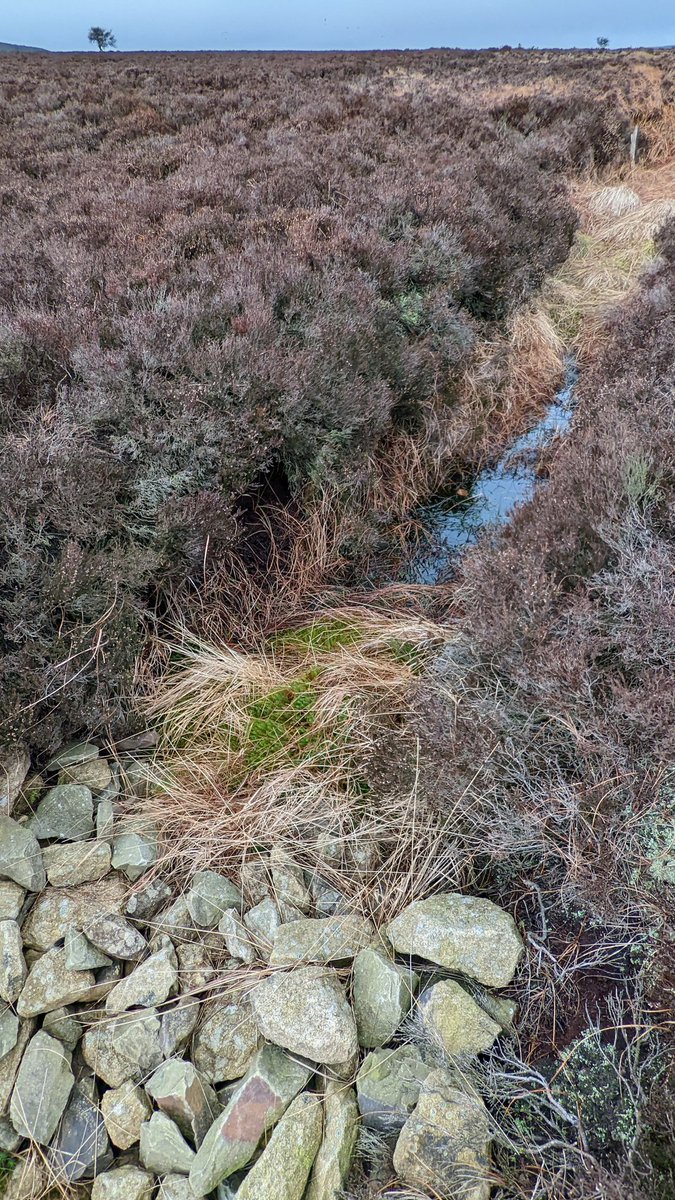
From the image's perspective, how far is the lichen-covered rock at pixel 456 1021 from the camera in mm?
2232

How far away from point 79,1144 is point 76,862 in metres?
0.94

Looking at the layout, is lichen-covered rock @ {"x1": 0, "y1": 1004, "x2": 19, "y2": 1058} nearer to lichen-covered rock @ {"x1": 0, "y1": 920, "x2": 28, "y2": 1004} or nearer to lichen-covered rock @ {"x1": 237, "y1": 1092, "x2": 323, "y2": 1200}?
lichen-covered rock @ {"x1": 0, "y1": 920, "x2": 28, "y2": 1004}

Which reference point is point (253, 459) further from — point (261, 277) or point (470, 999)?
point (470, 999)

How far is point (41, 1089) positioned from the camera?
7.61 ft

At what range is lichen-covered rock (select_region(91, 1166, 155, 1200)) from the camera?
215 cm

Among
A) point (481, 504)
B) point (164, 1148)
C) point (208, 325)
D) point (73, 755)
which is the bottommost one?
point (164, 1148)

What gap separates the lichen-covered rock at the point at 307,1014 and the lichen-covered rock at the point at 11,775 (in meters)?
1.31

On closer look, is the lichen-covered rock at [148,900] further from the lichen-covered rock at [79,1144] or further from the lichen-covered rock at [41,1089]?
the lichen-covered rock at [79,1144]

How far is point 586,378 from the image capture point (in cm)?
652

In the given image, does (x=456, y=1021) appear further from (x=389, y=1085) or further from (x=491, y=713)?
(x=491, y=713)

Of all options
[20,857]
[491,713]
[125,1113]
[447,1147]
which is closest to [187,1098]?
[125,1113]

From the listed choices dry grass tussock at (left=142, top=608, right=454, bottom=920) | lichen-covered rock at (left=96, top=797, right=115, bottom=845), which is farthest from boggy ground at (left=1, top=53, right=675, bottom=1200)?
lichen-covered rock at (left=96, top=797, right=115, bottom=845)

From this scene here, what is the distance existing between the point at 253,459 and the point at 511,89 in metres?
15.3

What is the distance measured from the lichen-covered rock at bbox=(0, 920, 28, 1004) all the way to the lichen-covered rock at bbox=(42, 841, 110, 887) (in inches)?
9.3
